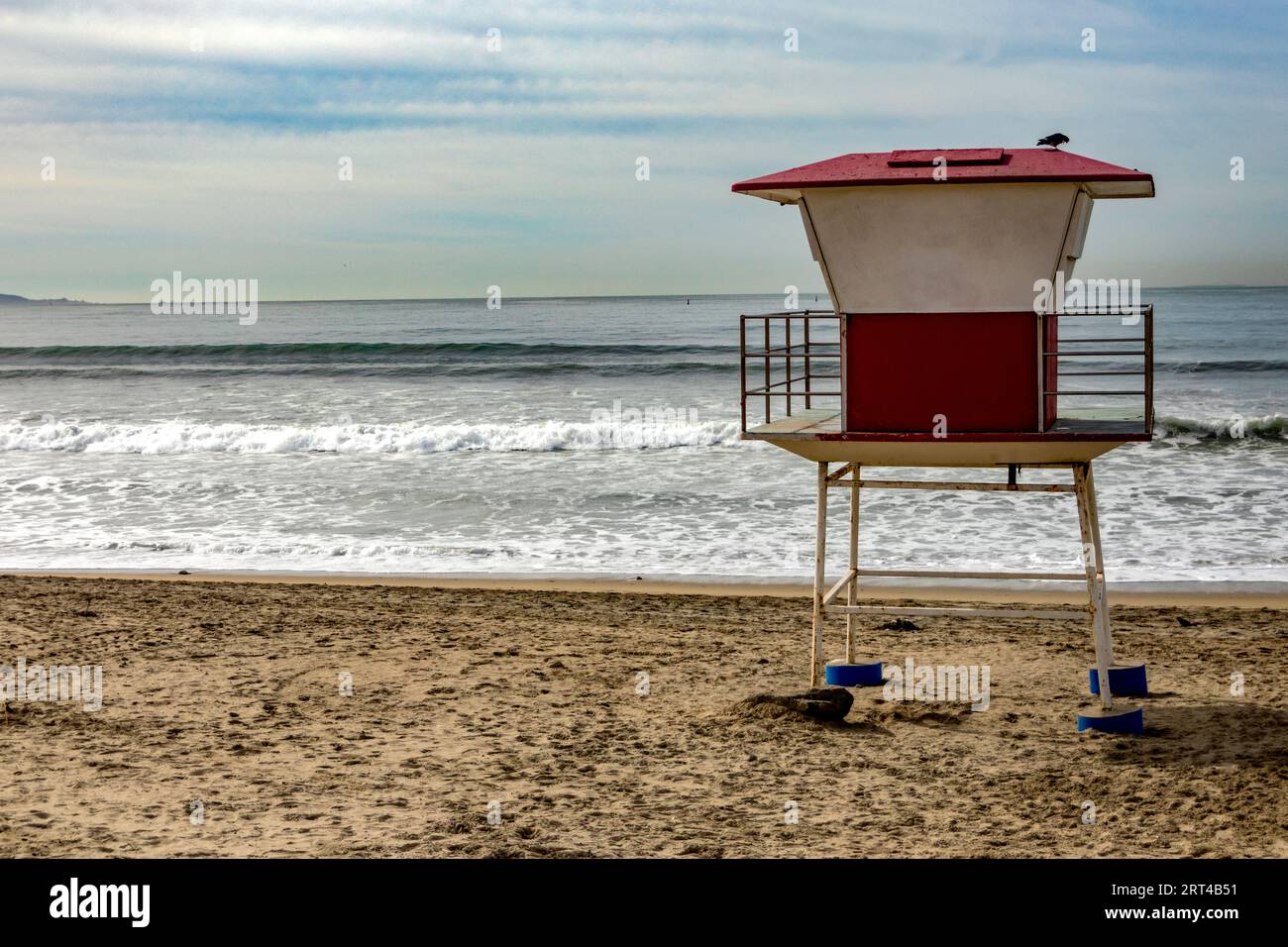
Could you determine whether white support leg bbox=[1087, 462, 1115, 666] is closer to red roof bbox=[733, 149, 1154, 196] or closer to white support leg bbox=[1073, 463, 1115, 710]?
white support leg bbox=[1073, 463, 1115, 710]

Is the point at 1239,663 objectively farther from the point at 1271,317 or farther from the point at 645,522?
the point at 1271,317

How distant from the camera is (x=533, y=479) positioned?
20.3 meters

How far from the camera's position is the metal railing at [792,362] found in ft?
25.0

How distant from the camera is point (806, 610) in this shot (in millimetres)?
11398

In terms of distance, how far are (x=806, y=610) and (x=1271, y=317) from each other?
2051 inches

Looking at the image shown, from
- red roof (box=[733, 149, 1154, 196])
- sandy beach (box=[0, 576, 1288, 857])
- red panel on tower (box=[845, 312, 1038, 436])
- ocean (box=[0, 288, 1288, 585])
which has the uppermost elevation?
red roof (box=[733, 149, 1154, 196])

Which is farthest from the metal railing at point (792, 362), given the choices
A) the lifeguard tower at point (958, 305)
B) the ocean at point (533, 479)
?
the ocean at point (533, 479)

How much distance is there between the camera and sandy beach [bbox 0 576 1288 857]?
5.88m

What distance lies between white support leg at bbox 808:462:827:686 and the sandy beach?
1.24 feet

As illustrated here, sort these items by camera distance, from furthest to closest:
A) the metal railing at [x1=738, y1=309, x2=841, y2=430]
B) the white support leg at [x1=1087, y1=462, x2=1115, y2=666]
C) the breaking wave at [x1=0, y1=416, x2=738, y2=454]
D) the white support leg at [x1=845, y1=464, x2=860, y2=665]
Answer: the breaking wave at [x1=0, y1=416, x2=738, y2=454] < the white support leg at [x1=845, y1=464, x2=860, y2=665] < the white support leg at [x1=1087, y1=462, x2=1115, y2=666] < the metal railing at [x1=738, y1=309, x2=841, y2=430]

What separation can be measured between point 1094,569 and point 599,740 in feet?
10.5

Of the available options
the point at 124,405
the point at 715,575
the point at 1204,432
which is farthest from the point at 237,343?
the point at 715,575

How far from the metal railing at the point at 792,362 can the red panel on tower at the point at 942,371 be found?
0.24 meters

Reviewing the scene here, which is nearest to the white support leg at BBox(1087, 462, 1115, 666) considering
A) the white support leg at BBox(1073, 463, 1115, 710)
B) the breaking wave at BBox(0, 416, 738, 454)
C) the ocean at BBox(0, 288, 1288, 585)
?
the white support leg at BBox(1073, 463, 1115, 710)
